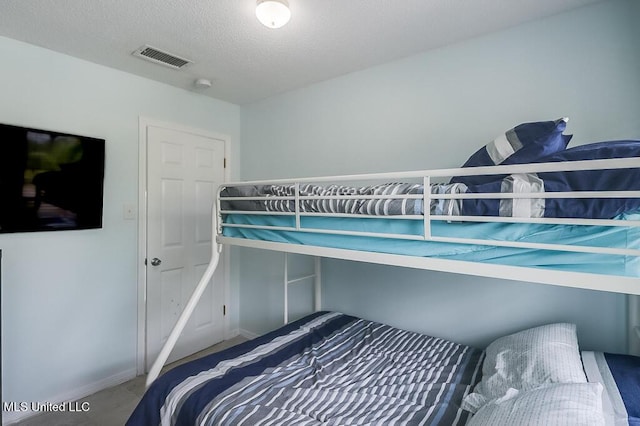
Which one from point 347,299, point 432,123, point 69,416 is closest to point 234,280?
point 347,299

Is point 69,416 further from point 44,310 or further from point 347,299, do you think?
point 347,299

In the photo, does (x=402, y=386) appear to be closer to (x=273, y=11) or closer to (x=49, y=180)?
(x=273, y=11)

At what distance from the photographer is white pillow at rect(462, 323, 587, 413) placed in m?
1.19

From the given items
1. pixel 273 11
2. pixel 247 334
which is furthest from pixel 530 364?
pixel 247 334

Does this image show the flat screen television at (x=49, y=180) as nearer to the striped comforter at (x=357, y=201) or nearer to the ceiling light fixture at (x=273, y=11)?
the striped comforter at (x=357, y=201)

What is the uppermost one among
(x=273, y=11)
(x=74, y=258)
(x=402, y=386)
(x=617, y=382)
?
(x=273, y=11)

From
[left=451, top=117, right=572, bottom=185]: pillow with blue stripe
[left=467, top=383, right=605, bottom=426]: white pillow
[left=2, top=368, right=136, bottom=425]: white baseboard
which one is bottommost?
[left=2, top=368, right=136, bottom=425]: white baseboard

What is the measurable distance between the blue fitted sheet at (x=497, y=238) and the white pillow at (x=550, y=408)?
0.37 metres

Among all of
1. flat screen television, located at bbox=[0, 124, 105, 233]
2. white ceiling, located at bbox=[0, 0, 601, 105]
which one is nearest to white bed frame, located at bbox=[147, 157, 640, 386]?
white ceiling, located at bbox=[0, 0, 601, 105]

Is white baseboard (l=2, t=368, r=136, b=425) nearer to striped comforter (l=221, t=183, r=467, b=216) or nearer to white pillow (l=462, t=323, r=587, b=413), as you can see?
striped comforter (l=221, t=183, r=467, b=216)

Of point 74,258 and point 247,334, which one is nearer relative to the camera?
point 74,258

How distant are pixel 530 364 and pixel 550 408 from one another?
45 cm

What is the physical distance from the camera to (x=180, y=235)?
277cm

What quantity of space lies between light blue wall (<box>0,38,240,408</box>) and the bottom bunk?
4.11 ft
